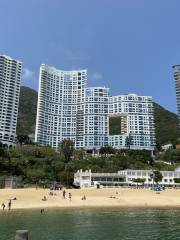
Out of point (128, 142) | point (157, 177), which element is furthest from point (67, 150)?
point (128, 142)

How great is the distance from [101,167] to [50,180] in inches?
1033

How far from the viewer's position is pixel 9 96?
531 feet

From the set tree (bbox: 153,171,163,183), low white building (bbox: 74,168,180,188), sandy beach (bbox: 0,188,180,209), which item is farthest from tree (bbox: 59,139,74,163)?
sandy beach (bbox: 0,188,180,209)

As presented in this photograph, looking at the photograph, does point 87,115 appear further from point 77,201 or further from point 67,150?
point 77,201

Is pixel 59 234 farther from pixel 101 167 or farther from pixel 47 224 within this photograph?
pixel 101 167

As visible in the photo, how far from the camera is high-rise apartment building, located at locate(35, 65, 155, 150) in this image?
166750 millimetres

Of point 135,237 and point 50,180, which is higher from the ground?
point 50,180

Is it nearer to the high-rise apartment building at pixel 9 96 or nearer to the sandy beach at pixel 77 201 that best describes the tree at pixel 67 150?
the high-rise apartment building at pixel 9 96

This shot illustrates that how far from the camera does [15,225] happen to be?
27438mm

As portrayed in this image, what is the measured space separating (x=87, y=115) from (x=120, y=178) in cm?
7857

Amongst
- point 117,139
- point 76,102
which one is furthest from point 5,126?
point 117,139

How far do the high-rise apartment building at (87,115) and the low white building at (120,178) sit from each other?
6150 centimetres

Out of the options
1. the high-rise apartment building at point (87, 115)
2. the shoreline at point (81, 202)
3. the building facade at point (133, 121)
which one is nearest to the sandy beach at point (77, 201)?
the shoreline at point (81, 202)

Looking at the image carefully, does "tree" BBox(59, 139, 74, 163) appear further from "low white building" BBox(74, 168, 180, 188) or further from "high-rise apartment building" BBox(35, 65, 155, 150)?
"high-rise apartment building" BBox(35, 65, 155, 150)
